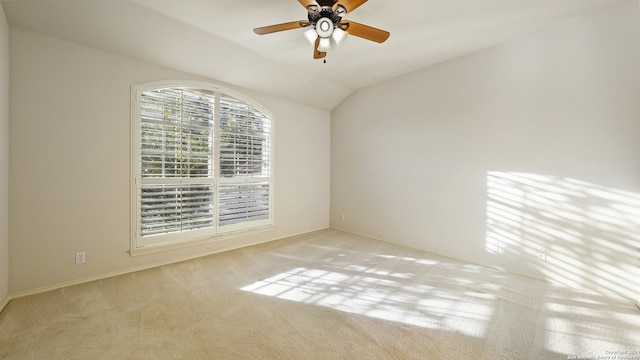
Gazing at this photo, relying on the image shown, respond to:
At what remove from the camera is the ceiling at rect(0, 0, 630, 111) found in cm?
239

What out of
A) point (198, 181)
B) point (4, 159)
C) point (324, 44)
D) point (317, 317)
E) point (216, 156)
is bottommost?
point (317, 317)

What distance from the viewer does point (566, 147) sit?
111 inches

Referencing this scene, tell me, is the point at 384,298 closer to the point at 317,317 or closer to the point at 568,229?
the point at 317,317

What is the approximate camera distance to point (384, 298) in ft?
8.20

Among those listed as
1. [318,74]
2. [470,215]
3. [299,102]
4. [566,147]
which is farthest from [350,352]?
[299,102]

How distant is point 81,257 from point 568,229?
537 cm

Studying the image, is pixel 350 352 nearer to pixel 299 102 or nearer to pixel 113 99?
pixel 113 99

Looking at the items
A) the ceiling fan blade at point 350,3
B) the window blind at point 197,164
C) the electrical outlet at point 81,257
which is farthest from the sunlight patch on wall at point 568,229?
the electrical outlet at point 81,257

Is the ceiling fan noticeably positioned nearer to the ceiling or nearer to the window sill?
the ceiling

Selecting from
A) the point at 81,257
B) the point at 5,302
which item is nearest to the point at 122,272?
the point at 81,257

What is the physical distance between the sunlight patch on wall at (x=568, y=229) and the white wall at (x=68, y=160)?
436 cm

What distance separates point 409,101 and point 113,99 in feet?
13.2

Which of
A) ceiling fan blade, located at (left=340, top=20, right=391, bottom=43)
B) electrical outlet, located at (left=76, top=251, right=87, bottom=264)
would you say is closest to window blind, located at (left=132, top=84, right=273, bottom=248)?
electrical outlet, located at (left=76, top=251, right=87, bottom=264)

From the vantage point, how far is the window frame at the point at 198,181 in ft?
9.86
